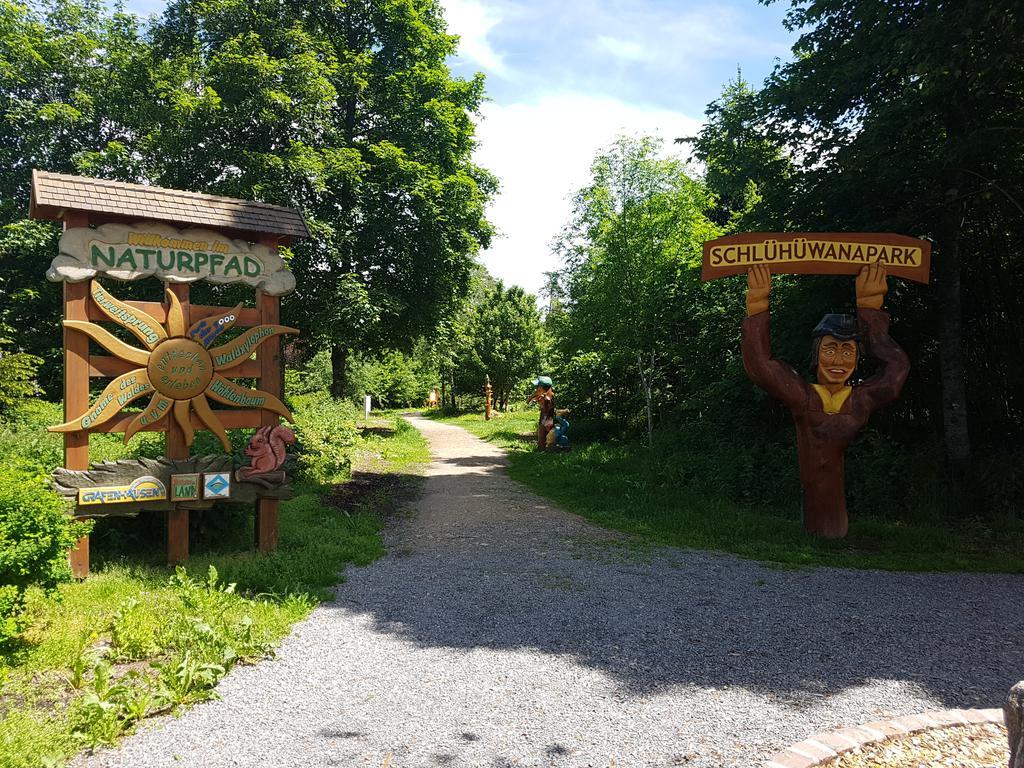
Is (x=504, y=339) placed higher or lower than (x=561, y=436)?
higher

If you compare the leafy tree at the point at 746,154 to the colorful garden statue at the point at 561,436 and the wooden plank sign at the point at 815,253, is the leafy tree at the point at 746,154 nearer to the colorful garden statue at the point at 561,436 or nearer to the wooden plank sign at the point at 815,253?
the wooden plank sign at the point at 815,253

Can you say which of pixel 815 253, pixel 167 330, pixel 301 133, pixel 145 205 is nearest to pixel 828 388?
pixel 815 253

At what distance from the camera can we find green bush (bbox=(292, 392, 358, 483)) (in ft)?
37.8

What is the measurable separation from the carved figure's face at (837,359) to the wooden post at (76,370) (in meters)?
8.13

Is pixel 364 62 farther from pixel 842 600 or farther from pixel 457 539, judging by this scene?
pixel 842 600

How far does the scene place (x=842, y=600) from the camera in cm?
548

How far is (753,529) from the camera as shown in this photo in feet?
25.8

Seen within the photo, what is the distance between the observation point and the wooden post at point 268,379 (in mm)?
6801

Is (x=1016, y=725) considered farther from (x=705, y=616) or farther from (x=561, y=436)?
(x=561, y=436)

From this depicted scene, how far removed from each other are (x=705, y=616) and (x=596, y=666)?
140 cm

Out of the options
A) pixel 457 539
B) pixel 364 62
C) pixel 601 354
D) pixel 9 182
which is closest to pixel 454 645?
pixel 457 539

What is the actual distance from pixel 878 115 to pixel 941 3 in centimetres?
139

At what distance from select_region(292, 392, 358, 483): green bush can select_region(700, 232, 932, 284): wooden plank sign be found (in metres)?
7.70

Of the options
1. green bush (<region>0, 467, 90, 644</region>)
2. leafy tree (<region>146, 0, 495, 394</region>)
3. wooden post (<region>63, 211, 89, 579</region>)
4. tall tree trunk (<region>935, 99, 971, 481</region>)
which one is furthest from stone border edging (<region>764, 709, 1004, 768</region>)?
leafy tree (<region>146, 0, 495, 394</region>)
